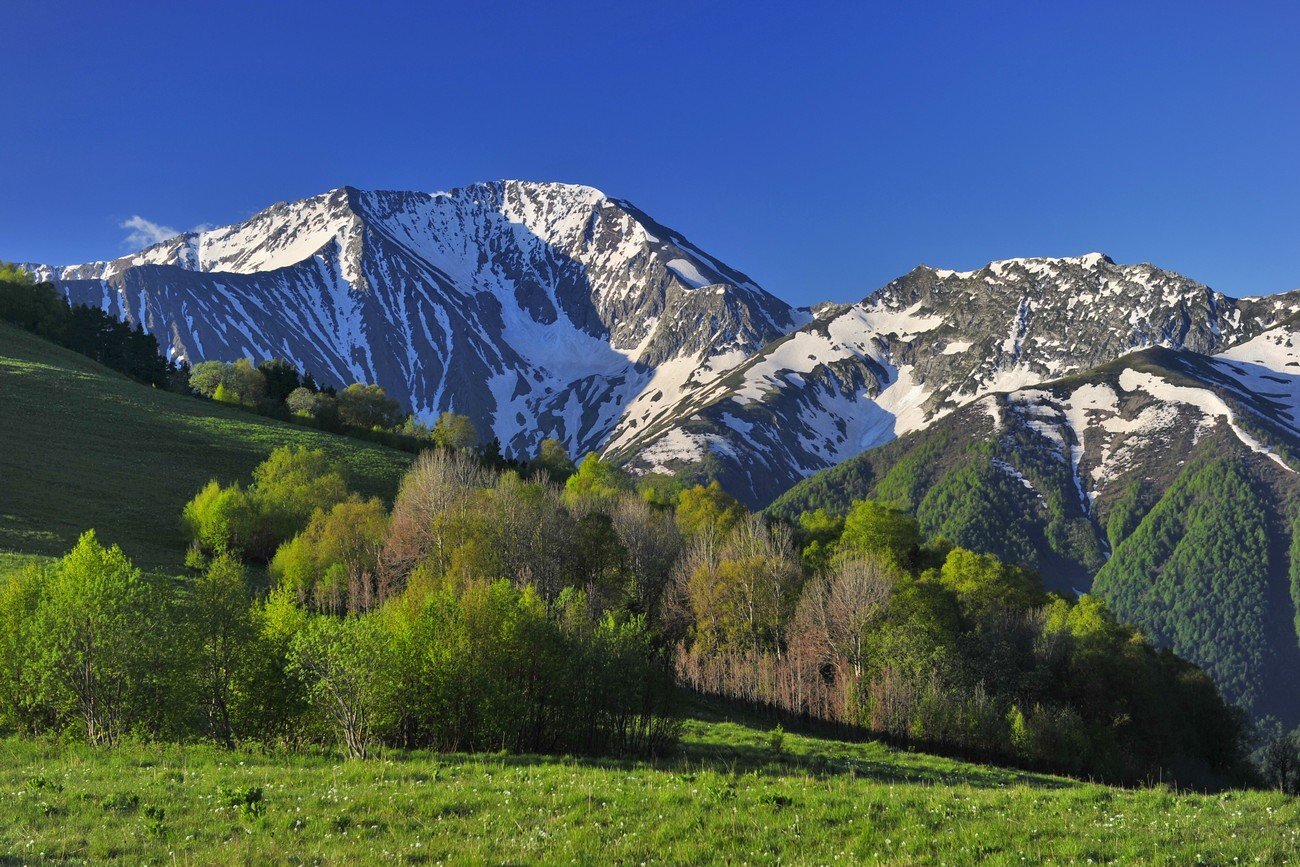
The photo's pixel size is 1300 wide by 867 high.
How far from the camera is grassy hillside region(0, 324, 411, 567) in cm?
7069

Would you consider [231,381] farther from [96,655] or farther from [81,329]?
Result: [96,655]

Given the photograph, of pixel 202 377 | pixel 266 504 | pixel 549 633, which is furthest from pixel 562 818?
pixel 202 377

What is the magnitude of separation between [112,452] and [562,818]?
91.5 m

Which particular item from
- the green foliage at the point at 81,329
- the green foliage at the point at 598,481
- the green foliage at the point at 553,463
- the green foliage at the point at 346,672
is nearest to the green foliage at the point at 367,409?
the green foliage at the point at 81,329

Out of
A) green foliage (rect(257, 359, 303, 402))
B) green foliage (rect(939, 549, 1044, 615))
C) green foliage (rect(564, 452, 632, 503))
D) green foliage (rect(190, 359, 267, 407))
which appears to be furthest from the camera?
green foliage (rect(257, 359, 303, 402))

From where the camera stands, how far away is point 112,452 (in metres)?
92.8

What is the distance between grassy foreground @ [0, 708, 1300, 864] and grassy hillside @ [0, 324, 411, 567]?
4747cm

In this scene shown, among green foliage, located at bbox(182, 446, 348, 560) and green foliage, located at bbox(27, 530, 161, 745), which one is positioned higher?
green foliage, located at bbox(182, 446, 348, 560)

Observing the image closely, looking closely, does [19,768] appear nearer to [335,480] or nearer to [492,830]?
[492,830]

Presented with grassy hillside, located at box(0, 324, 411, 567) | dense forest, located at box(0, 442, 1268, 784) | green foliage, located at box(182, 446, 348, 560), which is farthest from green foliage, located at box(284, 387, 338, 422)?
green foliage, located at box(182, 446, 348, 560)

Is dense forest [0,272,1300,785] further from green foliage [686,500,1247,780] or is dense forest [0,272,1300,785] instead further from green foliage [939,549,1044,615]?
green foliage [939,549,1044,615]

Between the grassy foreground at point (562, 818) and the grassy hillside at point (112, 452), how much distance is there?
47.5m

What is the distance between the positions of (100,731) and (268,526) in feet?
177

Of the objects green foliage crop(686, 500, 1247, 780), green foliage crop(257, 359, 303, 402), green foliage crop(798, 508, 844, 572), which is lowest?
green foliage crop(686, 500, 1247, 780)
